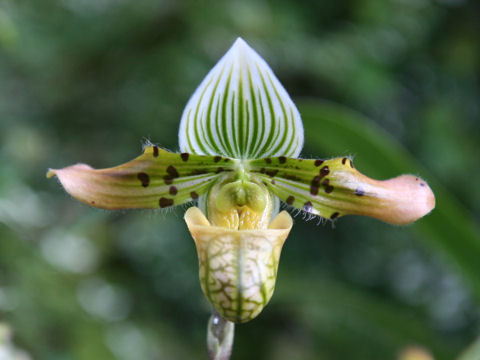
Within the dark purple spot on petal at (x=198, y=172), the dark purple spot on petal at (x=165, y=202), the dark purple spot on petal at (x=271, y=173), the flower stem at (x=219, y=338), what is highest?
the dark purple spot on petal at (x=271, y=173)

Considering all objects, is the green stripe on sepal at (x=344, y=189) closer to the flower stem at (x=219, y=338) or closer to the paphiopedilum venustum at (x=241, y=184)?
the paphiopedilum venustum at (x=241, y=184)

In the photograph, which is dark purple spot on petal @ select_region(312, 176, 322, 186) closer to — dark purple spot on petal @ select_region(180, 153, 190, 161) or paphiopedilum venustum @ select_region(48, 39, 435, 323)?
paphiopedilum venustum @ select_region(48, 39, 435, 323)

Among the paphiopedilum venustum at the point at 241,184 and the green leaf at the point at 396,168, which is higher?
the green leaf at the point at 396,168

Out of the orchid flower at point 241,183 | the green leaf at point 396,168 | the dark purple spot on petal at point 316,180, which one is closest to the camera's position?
the orchid flower at point 241,183

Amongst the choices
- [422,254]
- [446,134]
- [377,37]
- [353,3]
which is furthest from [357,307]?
[353,3]

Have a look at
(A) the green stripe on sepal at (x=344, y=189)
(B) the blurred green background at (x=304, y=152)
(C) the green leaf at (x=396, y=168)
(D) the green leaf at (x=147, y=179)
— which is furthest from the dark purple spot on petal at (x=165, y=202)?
(B) the blurred green background at (x=304, y=152)

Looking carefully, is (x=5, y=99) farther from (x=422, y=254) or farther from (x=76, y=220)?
(x=422, y=254)

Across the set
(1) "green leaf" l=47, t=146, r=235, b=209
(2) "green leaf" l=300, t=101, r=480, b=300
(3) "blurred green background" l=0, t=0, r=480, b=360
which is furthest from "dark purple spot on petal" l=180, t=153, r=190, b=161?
(3) "blurred green background" l=0, t=0, r=480, b=360

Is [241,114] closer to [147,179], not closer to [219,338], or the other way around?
[147,179]

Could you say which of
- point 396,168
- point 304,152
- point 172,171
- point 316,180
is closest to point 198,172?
point 172,171
